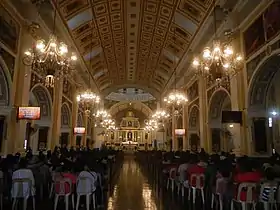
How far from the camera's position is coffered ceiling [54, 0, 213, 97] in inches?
505

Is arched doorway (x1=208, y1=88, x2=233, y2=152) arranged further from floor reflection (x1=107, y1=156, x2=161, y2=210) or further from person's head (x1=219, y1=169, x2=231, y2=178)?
person's head (x1=219, y1=169, x2=231, y2=178)

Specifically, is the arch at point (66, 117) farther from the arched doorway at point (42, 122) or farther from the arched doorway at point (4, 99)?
the arched doorway at point (4, 99)

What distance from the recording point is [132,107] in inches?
1721

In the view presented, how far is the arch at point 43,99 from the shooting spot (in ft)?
41.0

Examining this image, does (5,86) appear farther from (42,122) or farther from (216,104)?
(216,104)

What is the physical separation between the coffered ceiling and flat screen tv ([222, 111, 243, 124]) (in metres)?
4.71

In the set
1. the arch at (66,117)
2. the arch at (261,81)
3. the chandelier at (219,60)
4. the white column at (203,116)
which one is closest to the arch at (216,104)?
the white column at (203,116)

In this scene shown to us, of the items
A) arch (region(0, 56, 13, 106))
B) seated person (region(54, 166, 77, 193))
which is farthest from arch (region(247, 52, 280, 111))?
arch (region(0, 56, 13, 106))

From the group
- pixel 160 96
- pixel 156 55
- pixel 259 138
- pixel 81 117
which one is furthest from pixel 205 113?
pixel 160 96

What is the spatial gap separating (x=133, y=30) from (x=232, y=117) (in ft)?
32.5

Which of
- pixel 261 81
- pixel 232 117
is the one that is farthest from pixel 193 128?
pixel 261 81

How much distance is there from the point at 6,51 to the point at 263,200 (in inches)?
330

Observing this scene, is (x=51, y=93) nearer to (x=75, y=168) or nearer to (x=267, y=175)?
(x=75, y=168)

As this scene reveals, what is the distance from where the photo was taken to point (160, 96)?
31.0 m
